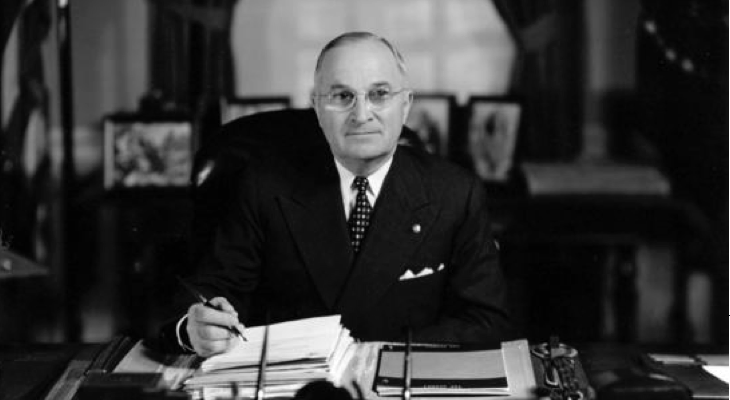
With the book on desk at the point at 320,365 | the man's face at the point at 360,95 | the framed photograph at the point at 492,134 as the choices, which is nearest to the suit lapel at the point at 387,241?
the man's face at the point at 360,95

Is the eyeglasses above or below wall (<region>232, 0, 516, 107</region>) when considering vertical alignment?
below

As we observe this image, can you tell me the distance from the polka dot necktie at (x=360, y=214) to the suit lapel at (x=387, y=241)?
0.09ft

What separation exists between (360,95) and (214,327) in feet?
1.77

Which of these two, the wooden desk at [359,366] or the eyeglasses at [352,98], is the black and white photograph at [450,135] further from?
the wooden desk at [359,366]

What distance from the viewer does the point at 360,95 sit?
→ 5.84 ft

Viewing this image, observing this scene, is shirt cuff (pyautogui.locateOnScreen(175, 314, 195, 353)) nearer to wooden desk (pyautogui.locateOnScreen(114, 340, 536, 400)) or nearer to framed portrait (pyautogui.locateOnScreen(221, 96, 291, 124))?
wooden desk (pyautogui.locateOnScreen(114, 340, 536, 400))

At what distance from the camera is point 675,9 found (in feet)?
11.8

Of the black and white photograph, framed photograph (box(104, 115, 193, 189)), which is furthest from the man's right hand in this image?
framed photograph (box(104, 115, 193, 189))

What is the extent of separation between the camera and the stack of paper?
1328 millimetres

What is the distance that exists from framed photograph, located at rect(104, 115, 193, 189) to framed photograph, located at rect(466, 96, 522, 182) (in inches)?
39.9

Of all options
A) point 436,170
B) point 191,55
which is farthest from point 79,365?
point 191,55

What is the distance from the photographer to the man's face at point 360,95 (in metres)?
1.78

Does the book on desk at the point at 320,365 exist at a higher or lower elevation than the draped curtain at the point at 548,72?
lower

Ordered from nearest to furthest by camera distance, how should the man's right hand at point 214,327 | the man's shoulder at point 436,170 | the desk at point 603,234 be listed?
1. the man's right hand at point 214,327
2. the man's shoulder at point 436,170
3. the desk at point 603,234
